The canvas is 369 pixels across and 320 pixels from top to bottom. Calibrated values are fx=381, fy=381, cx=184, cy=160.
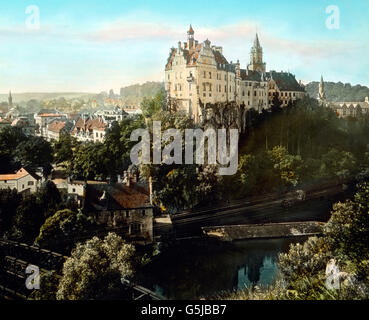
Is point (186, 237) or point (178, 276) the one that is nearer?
point (178, 276)

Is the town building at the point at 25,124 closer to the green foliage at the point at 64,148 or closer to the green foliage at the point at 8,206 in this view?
the green foliage at the point at 64,148

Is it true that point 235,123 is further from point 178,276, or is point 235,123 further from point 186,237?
point 178,276

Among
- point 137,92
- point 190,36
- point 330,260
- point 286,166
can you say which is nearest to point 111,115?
point 137,92

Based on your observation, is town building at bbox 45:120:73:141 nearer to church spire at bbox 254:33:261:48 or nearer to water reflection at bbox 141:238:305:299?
water reflection at bbox 141:238:305:299

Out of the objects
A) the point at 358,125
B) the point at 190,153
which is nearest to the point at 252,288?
the point at 190,153

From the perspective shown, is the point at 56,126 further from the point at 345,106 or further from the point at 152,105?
the point at 345,106

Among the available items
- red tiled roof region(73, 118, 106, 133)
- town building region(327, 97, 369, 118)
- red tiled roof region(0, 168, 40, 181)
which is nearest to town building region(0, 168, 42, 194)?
red tiled roof region(0, 168, 40, 181)

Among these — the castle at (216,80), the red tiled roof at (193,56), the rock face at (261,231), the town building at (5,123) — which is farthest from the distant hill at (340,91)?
the town building at (5,123)
